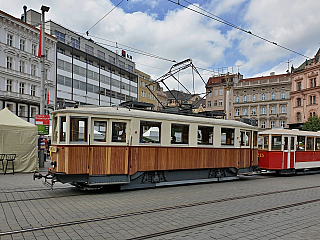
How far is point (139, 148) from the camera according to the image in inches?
407

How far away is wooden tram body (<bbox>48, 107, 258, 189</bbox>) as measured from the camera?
923cm

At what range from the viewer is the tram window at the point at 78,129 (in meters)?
9.26

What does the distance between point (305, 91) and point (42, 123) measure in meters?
50.8

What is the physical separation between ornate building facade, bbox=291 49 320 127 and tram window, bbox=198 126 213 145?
4524 cm

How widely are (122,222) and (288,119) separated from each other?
56831 millimetres

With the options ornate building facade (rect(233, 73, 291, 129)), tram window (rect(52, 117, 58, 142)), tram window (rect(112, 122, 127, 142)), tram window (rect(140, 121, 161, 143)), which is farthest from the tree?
tram window (rect(52, 117, 58, 142))

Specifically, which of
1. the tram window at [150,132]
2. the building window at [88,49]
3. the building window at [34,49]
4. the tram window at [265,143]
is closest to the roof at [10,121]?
the tram window at [150,132]

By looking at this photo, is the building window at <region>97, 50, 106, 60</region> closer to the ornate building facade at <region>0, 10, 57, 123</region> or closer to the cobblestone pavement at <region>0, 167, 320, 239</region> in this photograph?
the ornate building facade at <region>0, 10, 57, 123</region>

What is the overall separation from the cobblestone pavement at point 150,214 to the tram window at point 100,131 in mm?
1831

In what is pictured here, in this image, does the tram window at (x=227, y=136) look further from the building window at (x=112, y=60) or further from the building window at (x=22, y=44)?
the building window at (x=112, y=60)

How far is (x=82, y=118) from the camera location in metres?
9.41

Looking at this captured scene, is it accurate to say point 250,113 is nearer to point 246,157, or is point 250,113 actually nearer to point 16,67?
point 16,67

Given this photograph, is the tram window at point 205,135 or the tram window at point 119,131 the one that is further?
the tram window at point 205,135

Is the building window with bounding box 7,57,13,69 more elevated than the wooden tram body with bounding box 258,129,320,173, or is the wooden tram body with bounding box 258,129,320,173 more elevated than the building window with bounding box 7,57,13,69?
the building window with bounding box 7,57,13,69
